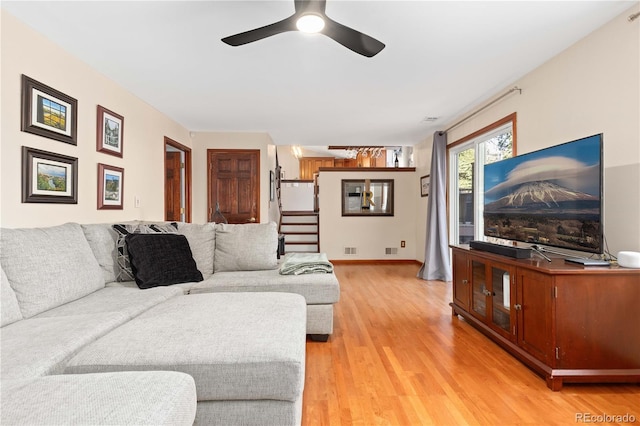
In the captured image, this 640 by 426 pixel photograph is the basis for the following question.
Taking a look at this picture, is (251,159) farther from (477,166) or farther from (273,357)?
(273,357)

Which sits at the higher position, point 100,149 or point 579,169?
point 100,149

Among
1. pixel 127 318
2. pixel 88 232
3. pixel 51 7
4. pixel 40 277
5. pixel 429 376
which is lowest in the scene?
pixel 429 376

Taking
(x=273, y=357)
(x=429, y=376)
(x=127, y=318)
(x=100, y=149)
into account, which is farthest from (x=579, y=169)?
(x=100, y=149)

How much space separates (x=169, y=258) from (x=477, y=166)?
3708 mm

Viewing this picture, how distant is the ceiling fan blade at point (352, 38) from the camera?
72.1 inches

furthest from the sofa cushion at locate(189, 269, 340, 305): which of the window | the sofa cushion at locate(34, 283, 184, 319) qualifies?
the window

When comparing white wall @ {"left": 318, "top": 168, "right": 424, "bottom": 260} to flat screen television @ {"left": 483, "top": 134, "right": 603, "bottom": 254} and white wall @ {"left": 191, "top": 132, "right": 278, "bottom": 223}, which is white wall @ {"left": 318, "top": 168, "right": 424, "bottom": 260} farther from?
flat screen television @ {"left": 483, "top": 134, "right": 603, "bottom": 254}

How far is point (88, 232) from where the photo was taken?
7.74 feet

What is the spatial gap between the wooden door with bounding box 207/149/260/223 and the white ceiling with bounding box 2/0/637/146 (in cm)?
112

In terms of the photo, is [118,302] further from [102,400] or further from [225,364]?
[102,400]

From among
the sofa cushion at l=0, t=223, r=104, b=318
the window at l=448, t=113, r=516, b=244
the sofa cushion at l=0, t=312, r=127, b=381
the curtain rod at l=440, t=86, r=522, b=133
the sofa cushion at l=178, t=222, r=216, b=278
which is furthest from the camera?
the window at l=448, t=113, r=516, b=244

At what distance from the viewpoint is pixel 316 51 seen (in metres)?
2.62

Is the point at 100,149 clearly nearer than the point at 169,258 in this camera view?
No

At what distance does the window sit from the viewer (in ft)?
11.8
